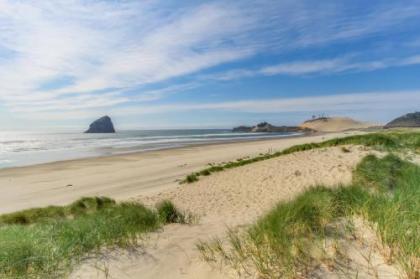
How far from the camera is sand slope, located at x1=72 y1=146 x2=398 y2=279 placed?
13.4 feet

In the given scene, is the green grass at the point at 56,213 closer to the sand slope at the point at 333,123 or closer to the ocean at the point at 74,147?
the ocean at the point at 74,147

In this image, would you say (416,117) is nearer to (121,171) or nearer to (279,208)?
(121,171)

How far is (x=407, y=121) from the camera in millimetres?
86062

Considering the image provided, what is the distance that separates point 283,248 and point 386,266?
1029 millimetres

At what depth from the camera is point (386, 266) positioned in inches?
132

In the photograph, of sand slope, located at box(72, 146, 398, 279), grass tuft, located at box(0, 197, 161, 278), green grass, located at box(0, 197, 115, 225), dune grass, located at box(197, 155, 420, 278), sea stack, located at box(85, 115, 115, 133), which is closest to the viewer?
dune grass, located at box(197, 155, 420, 278)

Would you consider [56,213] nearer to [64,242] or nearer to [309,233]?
[64,242]

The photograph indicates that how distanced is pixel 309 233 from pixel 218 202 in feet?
19.9

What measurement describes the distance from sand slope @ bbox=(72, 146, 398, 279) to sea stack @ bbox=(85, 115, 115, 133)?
125365mm

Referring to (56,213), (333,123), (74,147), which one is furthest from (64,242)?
(333,123)

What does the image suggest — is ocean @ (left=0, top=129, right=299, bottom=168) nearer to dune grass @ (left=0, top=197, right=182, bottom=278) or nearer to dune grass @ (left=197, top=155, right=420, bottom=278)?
dune grass @ (left=0, top=197, right=182, bottom=278)

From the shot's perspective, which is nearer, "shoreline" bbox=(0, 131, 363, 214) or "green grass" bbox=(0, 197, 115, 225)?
"green grass" bbox=(0, 197, 115, 225)

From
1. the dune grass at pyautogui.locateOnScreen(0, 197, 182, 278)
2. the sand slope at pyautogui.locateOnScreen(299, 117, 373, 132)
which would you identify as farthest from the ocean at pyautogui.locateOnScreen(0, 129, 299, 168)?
the sand slope at pyautogui.locateOnScreen(299, 117, 373, 132)

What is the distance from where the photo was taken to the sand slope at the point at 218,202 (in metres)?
4.10
